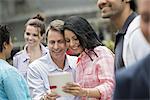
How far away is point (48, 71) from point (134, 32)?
147 centimetres

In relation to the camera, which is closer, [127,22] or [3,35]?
[127,22]

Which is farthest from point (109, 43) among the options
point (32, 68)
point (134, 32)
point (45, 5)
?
point (45, 5)

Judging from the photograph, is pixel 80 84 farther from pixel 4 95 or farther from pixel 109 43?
pixel 109 43

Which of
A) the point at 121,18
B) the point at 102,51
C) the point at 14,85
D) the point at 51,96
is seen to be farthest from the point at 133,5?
the point at 14,85

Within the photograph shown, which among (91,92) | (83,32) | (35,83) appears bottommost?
(35,83)

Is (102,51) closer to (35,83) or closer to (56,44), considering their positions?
(56,44)

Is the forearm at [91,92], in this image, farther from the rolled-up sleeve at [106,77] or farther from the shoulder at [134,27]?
the shoulder at [134,27]

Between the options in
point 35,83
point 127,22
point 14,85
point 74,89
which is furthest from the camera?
point 35,83

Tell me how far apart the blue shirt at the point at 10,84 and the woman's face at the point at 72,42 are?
1.57 ft

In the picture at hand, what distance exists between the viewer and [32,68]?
4.25m

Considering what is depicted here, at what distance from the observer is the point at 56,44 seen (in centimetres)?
411

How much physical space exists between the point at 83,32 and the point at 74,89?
516 millimetres

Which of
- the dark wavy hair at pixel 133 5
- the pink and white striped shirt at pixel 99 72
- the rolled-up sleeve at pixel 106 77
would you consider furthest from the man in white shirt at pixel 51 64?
the dark wavy hair at pixel 133 5

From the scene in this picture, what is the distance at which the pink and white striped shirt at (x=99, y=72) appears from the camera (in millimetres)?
3660
